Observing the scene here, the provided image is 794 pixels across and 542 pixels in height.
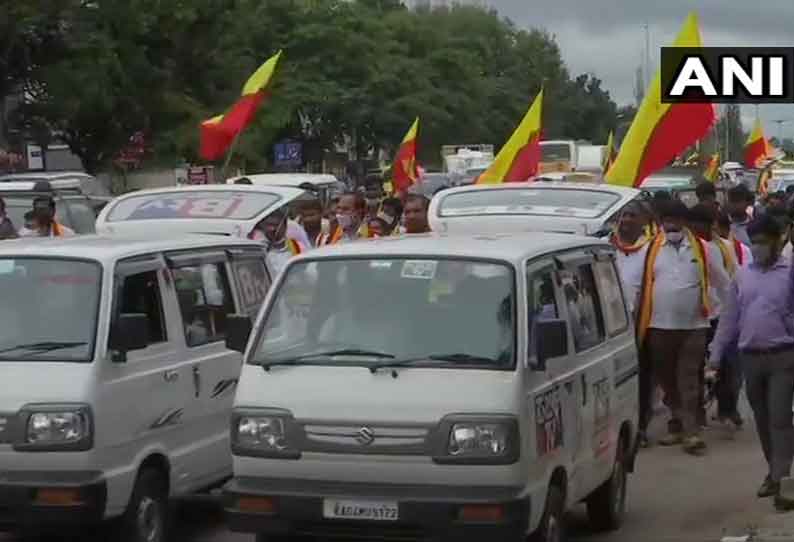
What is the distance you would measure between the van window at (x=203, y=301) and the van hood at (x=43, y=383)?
1220 millimetres

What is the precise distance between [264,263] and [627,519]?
296 centimetres

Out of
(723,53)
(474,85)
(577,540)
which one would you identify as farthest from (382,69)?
(577,540)

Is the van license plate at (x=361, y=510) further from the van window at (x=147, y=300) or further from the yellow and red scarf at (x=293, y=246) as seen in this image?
the yellow and red scarf at (x=293, y=246)

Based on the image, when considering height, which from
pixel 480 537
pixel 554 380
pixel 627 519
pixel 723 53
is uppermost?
pixel 723 53

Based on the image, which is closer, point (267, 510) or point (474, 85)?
point (267, 510)

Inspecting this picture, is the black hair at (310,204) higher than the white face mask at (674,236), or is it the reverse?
the black hair at (310,204)

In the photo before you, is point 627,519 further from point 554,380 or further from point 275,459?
point 275,459

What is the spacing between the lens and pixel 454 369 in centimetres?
804

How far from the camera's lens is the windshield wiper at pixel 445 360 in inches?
318

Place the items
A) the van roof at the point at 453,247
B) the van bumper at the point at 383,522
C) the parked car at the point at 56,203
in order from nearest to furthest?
the van bumper at the point at 383,522 < the van roof at the point at 453,247 < the parked car at the point at 56,203

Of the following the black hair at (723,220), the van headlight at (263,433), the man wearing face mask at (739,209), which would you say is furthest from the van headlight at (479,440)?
the man wearing face mask at (739,209)

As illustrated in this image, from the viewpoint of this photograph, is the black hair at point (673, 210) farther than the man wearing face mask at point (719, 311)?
A: No

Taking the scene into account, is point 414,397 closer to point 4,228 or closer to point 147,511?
point 147,511

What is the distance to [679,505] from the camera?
36.0 ft
